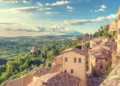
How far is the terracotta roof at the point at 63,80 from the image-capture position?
1941cm

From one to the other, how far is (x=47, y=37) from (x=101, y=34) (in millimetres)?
100968

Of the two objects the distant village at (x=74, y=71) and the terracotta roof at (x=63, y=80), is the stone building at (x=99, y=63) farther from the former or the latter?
the terracotta roof at (x=63, y=80)

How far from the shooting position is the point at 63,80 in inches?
790

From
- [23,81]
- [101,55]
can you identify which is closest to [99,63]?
[101,55]

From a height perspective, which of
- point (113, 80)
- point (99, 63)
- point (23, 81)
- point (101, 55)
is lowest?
point (23, 81)

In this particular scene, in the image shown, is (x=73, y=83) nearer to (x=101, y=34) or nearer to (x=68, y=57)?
(x=68, y=57)

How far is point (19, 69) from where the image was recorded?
58812 mm

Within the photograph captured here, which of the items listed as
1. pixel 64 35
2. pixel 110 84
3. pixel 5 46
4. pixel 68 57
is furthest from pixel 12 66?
pixel 64 35

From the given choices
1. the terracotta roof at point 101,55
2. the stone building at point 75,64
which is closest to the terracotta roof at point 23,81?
the stone building at point 75,64

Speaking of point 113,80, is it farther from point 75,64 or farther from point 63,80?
point 75,64

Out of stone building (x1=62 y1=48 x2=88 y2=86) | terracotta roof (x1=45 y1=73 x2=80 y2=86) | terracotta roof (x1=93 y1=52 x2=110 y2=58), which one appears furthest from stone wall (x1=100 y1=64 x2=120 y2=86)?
terracotta roof (x1=93 y1=52 x2=110 y2=58)

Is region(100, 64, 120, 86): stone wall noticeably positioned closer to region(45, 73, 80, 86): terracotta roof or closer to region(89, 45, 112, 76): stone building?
region(45, 73, 80, 86): terracotta roof

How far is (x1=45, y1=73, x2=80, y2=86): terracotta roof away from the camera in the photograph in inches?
764

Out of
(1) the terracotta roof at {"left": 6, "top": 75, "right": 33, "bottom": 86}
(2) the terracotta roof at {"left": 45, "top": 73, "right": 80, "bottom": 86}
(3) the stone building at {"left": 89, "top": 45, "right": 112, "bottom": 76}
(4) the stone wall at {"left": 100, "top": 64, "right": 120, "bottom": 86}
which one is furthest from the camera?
(3) the stone building at {"left": 89, "top": 45, "right": 112, "bottom": 76}
